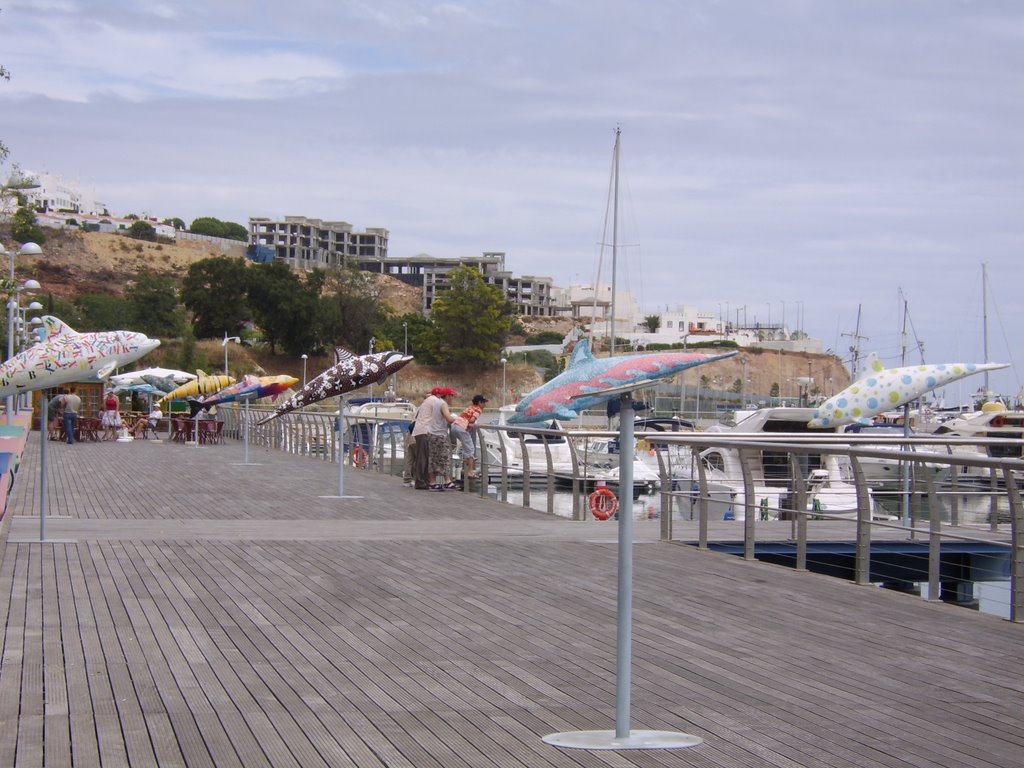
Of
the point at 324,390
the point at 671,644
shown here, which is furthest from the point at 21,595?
the point at 324,390

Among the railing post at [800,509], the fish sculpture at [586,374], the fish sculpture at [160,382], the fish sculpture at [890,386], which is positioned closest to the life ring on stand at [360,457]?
the fish sculpture at [890,386]

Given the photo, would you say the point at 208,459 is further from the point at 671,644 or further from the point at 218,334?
the point at 218,334

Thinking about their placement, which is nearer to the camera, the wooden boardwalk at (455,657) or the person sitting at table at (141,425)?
the wooden boardwalk at (455,657)

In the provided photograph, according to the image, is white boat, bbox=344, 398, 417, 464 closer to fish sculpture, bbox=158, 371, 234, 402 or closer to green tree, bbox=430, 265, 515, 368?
fish sculpture, bbox=158, 371, 234, 402

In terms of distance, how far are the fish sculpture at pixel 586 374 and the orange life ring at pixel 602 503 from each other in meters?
6.42

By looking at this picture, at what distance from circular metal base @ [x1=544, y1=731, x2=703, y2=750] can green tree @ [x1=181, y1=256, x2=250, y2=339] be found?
92.2 metres

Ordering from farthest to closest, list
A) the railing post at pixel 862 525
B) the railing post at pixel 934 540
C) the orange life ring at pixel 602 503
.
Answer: the orange life ring at pixel 602 503, the railing post at pixel 862 525, the railing post at pixel 934 540

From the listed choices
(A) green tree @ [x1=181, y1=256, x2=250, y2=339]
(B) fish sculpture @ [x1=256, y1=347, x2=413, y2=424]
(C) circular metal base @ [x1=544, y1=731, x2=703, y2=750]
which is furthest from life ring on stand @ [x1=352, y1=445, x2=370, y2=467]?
(A) green tree @ [x1=181, y1=256, x2=250, y2=339]

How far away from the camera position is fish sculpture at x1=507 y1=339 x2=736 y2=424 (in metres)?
7.50

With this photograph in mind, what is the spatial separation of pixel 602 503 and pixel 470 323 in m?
82.0

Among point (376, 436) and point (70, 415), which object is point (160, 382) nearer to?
point (70, 415)

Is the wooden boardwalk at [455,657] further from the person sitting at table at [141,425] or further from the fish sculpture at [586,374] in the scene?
the person sitting at table at [141,425]

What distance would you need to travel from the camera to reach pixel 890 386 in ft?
53.9

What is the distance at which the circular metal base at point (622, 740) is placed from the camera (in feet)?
17.8
